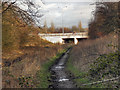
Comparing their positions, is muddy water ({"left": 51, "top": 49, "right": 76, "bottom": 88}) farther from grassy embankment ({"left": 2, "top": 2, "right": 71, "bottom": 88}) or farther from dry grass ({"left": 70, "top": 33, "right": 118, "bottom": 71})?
dry grass ({"left": 70, "top": 33, "right": 118, "bottom": 71})

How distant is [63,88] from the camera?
10.9 meters

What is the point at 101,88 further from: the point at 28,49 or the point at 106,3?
the point at 28,49

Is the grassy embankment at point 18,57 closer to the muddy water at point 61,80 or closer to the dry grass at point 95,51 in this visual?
the muddy water at point 61,80

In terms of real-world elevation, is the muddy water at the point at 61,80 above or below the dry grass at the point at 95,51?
below

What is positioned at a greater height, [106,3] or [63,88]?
[106,3]

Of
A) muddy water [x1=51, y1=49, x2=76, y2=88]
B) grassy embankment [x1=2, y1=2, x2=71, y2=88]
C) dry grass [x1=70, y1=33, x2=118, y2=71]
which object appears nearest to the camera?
grassy embankment [x1=2, y1=2, x2=71, y2=88]

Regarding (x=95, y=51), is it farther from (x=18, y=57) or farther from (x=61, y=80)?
(x=18, y=57)

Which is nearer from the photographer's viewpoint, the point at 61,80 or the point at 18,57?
the point at 61,80

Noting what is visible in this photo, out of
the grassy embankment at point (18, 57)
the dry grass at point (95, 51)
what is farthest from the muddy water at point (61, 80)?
the dry grass at point (95, 51)

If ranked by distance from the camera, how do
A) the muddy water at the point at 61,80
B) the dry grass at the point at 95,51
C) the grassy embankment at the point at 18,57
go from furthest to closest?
the dry grass at the point at 95,51 < the muddy water at the point at 61,80 < the grassy embankment at the point at 18,57

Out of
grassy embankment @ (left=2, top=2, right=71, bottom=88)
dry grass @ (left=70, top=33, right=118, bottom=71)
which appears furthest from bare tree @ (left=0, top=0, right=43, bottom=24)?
dry grass @ (left=70, top=33, right=118, bottom=71)

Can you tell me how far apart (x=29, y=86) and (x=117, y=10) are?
13684 mm

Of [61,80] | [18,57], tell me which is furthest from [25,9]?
[18,57]

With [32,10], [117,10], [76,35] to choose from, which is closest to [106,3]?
[117,10]
